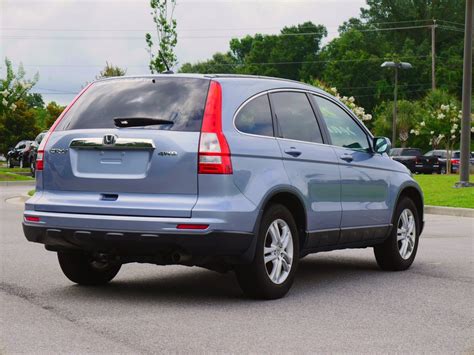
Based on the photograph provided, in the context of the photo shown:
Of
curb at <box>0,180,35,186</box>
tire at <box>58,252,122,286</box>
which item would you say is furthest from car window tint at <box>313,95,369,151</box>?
curb at <box>0,180,35,186</box>

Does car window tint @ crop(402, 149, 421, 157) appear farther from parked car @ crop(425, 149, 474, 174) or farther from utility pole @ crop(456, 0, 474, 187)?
utility pole @ crop(456, 0, 474, 187)

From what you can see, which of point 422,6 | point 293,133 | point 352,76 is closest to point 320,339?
point 293,133

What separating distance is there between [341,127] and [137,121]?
2.57 meters

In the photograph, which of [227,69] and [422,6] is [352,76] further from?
[227,69]

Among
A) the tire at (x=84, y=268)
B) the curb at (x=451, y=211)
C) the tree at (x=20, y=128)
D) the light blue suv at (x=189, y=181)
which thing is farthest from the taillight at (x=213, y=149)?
the tree at (x=20, y=128)

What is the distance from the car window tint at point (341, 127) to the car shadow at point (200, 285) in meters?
1.37

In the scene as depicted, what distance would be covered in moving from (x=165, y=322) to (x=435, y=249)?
6.61 metres

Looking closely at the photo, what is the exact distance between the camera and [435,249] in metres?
12.6

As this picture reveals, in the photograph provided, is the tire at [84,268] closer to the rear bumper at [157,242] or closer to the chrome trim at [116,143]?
the rear bumper at [157,242]

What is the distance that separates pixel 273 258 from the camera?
7.87 m

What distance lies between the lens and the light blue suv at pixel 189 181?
289 inches

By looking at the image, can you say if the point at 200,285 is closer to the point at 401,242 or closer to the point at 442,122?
the point at 401,242

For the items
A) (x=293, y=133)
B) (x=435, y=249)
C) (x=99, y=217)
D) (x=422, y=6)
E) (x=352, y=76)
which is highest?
(x=422, y=6)

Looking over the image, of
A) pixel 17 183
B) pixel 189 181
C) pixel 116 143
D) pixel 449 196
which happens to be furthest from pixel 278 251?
pixel 17 183
